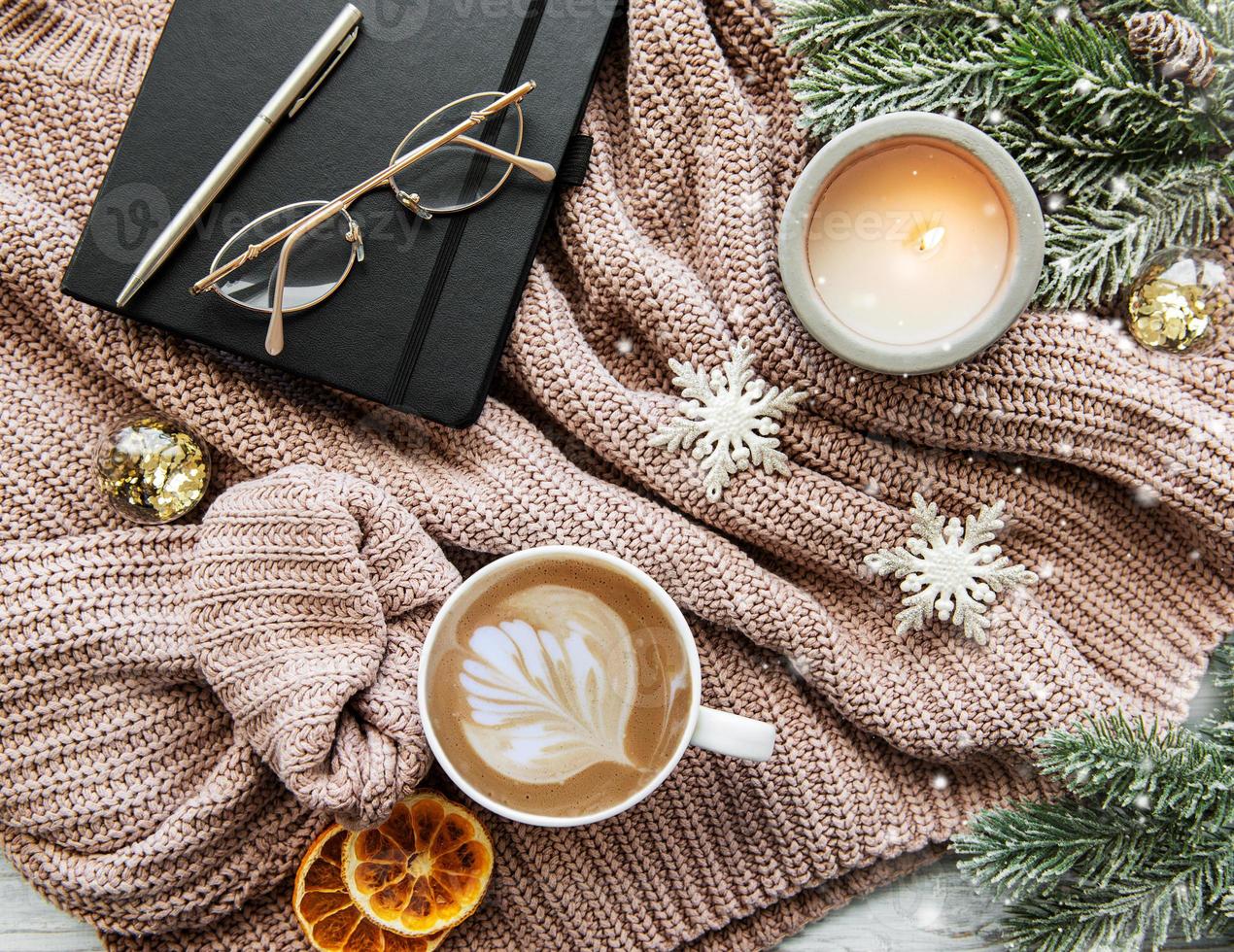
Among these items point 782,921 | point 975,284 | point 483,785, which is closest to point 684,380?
point 975,284

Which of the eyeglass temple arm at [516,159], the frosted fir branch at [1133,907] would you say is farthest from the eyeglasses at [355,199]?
the frosted fir branch at [1133,907]

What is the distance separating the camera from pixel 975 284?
0.74 meters

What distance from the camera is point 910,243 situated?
75cm

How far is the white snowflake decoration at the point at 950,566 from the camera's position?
83 centimetres

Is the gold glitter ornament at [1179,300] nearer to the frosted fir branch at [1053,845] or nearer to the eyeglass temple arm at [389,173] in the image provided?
the frosted fir branch at [1053,845]

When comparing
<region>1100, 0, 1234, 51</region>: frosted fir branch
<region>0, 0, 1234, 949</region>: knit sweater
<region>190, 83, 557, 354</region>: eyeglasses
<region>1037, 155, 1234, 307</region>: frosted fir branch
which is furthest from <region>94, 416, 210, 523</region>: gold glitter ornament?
<region>1100, 0, 1234, 51</region>: frosted fir branch

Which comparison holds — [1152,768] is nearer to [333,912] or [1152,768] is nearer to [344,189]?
[333,912]

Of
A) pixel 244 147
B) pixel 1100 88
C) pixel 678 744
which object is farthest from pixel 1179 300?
pixel 244 147

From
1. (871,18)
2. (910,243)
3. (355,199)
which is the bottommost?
(355,199)

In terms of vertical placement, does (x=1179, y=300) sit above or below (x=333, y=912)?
above

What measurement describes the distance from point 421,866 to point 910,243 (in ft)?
2.20

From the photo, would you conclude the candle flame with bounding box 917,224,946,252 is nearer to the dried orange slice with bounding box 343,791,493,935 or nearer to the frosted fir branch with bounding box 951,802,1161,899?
the frosted fir branch with bounding box 951,802,1161,899

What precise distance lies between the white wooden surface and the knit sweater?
1.4 inches

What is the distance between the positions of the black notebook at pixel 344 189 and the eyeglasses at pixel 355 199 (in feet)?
0.04
